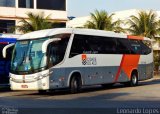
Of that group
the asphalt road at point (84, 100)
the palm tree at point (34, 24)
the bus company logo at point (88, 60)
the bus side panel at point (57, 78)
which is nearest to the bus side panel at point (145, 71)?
the bus company logo at point (88, 60)

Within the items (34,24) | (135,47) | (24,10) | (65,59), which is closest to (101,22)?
(34,24)

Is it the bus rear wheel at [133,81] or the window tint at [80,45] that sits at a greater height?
the window tint at [80,45]

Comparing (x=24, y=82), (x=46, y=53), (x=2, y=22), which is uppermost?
(x=2, y=22)

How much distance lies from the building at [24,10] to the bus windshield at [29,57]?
2451 centimetres

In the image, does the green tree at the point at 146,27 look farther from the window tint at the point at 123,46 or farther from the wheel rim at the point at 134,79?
the window tint at the point at 123,46

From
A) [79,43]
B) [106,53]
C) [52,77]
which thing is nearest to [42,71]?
[52,77]

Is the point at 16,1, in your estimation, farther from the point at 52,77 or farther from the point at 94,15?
the point at 52,77

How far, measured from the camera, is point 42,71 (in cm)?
2088

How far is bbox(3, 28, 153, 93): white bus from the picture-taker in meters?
21.0

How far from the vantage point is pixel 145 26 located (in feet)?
161

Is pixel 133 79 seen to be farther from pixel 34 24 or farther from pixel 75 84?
pixel 34 24

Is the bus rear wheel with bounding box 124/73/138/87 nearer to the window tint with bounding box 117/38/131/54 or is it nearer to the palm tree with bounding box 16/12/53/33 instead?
the window tint with bounding box 117/38/131/54

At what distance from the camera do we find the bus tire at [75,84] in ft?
73.2

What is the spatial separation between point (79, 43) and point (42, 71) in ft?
9.10
